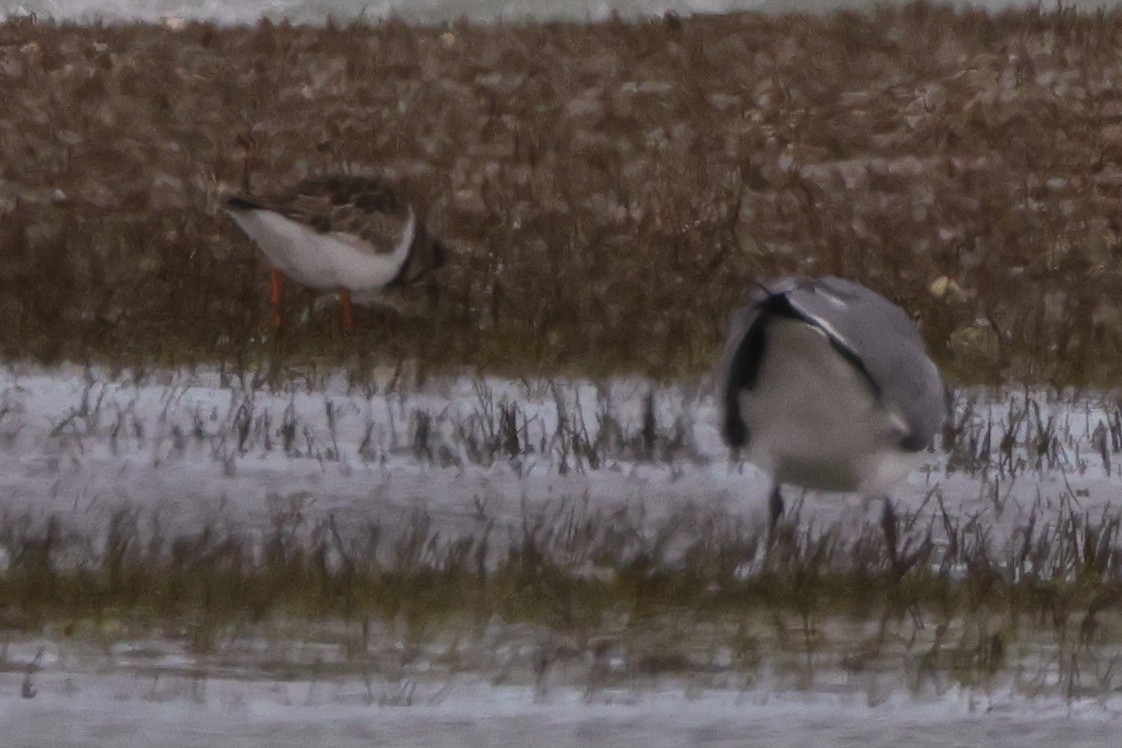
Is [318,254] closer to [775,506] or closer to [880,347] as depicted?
[775,506]

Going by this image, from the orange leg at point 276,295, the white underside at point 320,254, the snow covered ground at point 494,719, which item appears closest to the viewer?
the snow covered ground at point 494,719

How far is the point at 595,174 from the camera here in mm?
14648

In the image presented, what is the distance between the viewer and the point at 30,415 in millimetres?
8695

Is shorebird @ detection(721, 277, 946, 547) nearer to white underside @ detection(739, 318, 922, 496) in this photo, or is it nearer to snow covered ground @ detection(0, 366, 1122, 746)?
white underside @ detection(739, 318, 922, 496)

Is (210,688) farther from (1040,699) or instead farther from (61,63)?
(61,63)

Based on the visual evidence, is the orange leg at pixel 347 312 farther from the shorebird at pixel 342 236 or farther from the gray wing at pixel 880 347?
the gray wing at pixel 880 347

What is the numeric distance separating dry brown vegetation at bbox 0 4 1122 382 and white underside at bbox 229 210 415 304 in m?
0.26

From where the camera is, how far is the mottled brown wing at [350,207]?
1056cm

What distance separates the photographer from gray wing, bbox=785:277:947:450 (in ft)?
21.5

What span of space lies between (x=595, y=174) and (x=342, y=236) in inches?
162

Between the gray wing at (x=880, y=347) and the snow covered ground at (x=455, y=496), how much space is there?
430 mm

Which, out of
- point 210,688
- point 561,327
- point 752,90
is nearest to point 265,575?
point 210,688

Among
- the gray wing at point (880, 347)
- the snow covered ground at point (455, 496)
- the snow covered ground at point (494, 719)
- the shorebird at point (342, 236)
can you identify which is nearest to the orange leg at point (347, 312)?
the shorebird at point (342, 236)

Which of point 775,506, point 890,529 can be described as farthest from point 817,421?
point 775,506
